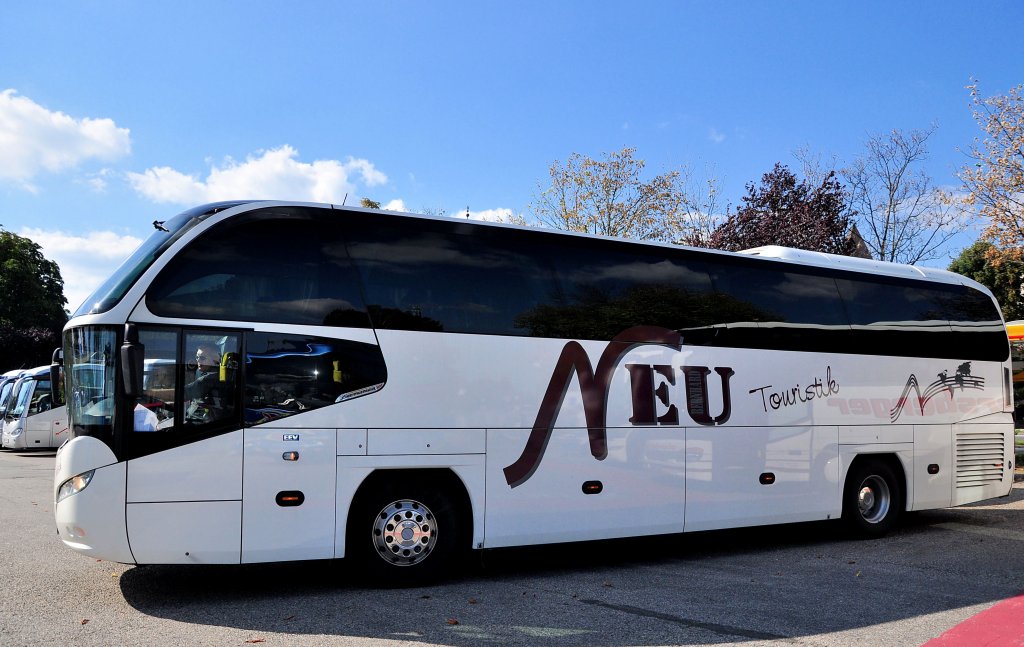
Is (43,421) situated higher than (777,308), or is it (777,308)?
(777,308)

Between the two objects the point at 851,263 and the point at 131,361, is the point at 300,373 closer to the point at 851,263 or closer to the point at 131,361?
the point at 131,361

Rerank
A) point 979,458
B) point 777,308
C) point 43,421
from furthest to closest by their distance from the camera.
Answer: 1. point 43,421
2. point 979,458
3. point 777,308

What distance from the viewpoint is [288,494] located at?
23.6 feet

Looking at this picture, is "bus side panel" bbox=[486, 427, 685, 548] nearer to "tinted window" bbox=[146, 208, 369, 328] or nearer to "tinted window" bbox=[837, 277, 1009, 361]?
"tinted window" bbox=[146, 208, 369, 328]

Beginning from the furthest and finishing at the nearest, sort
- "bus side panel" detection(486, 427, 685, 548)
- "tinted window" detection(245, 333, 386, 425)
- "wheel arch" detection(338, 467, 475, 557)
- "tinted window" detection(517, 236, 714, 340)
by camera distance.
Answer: "tinted window" detection(517, 236, 714, 340), "bus side panel" detection(486, 427, 685, 548), "wheel arch" detection(338, 467, 475, 557), "tinted window" detection(245, 333, 386, 425)

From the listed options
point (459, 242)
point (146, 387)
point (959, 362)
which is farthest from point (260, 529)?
point (959, 362)

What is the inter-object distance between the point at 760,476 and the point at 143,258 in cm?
712

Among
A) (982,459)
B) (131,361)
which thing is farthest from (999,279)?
(131,361)

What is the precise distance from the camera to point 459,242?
8.30 meters

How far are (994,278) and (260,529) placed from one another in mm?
49815

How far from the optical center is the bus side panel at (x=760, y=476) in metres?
9.46

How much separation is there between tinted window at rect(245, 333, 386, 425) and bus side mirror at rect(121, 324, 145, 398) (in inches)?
33.4

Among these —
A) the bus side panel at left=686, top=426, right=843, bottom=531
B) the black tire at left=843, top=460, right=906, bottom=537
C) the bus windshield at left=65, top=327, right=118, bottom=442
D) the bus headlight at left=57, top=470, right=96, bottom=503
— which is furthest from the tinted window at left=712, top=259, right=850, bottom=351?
the bus headlight at left=57, top=470, right=96, bottom=503

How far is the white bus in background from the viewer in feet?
91.2
